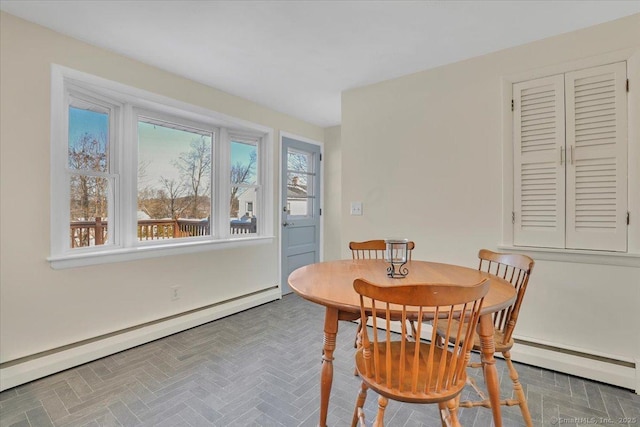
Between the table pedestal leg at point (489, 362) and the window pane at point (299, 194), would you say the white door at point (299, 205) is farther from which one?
the table pedestal leg at point (489, 362)

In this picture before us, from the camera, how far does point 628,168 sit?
78.6 inches

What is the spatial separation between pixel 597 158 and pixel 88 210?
376 centimetres

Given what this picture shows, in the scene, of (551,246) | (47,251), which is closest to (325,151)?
(551,246)

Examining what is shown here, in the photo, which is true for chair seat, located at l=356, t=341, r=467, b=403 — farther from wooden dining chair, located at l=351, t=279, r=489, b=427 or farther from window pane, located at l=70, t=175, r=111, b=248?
window pane, located at l=70, t=175, r=111, b=248

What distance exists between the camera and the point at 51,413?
1738 mm

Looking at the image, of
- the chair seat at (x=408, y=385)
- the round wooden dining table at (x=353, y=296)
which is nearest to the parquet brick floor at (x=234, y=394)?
the round wooden dining table at (x=353, y=296)

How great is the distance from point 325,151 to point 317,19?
2642mm

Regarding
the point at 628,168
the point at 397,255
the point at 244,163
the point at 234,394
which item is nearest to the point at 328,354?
the point at 397,255

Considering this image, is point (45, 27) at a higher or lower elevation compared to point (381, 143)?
higher

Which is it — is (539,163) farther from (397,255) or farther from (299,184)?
(299,184)

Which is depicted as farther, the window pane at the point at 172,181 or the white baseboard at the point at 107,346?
the window pane at the point at 172,181

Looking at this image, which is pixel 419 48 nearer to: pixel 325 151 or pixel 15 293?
pixel 325 151

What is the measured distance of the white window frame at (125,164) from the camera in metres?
2.19

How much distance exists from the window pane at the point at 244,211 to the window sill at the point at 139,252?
0.18 m
